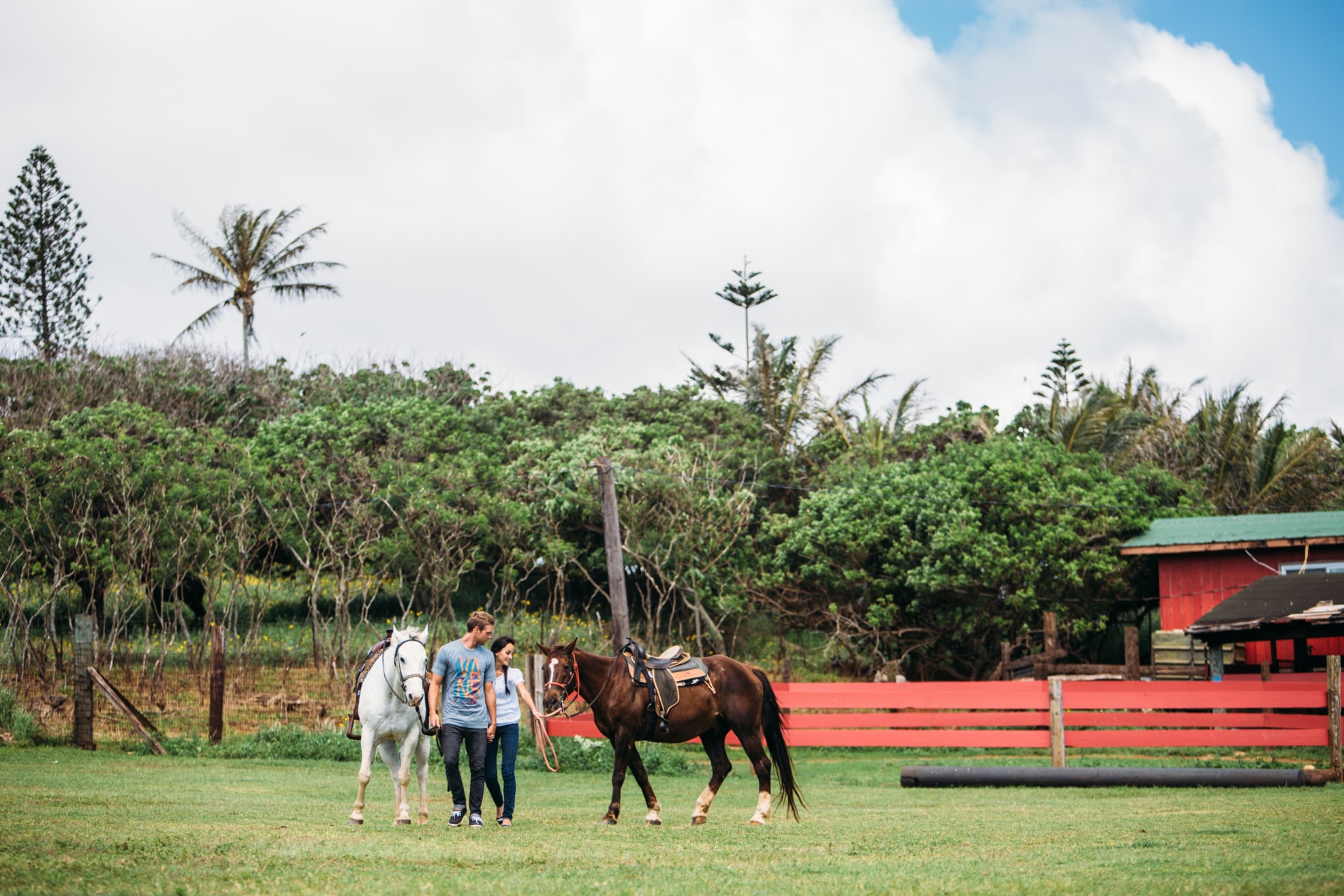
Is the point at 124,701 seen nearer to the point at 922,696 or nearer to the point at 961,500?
the point at 922,696

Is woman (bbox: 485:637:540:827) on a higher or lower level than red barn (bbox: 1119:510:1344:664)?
lower

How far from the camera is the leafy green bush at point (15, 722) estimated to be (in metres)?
16.6

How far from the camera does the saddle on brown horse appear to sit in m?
10.4

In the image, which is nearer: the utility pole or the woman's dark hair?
the woman's dark hair

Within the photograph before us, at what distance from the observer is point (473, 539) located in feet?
87.9

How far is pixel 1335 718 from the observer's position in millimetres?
13586

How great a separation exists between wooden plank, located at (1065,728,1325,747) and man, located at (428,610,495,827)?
9183 mm

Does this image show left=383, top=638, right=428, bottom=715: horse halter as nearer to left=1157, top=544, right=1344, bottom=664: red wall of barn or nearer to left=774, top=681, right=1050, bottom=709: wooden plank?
left=774, top=681, right=1050, bottom=709: wooden plank

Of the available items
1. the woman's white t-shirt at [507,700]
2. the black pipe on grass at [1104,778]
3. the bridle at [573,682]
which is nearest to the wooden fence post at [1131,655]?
the black pipe on grass at [1104,778]

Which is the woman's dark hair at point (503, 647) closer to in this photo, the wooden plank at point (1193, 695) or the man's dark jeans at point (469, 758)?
the man's dark jeans at point (469, 758)

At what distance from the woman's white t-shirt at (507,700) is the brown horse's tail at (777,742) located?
2.24 metres

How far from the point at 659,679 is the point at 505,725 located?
1430mm

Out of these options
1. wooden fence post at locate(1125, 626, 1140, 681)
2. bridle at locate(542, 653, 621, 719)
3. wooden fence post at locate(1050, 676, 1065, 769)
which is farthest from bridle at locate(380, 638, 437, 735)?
wooden fence post at locate(1125, 626, 1140, 681)

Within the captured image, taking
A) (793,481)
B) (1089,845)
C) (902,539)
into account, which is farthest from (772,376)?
(1089,845)
